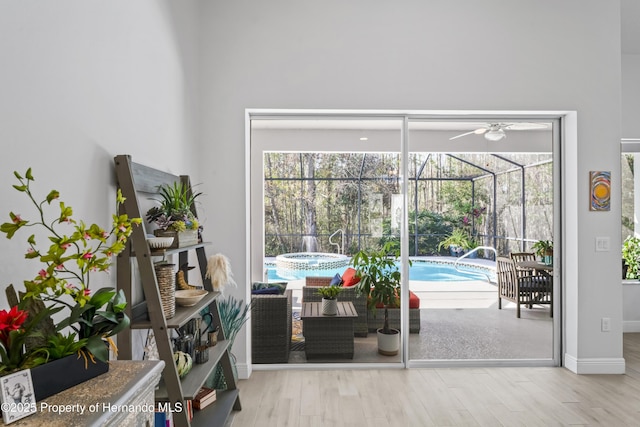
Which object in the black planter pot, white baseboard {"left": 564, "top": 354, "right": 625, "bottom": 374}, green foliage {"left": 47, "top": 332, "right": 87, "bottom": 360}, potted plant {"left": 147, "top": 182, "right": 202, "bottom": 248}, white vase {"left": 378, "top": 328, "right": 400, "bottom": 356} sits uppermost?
potted plant {"left": 147, "top": 182, "right": 202, "bottom": 248}

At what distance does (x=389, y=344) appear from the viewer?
11.3 feet

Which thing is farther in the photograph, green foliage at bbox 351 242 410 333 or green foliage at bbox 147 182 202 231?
green foliage at bbox 351 242 410 333

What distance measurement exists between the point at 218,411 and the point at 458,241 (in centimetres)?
242

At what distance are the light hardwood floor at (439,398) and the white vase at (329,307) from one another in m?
0.50

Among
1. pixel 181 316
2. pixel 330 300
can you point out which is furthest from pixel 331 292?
pixel 181 316

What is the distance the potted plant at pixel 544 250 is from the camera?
354 cm

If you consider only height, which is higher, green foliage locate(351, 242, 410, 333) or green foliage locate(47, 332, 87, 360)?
green foliage locate(47, 332, 87, 360)

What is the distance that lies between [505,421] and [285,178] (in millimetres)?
2495

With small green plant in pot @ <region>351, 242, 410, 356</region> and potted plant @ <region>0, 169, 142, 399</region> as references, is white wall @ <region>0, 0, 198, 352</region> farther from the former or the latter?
small green plant in pot @ <region>351, 242, 410, 356</region>

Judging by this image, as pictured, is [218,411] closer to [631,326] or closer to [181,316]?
[181,316]

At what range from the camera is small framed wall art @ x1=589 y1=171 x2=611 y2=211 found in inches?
129

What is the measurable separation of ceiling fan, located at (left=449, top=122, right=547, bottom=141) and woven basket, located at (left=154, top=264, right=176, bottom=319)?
9.09ft

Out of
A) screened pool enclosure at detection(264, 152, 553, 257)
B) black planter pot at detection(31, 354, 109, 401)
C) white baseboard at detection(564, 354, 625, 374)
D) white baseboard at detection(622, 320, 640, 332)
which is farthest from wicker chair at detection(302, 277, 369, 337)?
white baseboard at detection(622, 320, 640, 332)

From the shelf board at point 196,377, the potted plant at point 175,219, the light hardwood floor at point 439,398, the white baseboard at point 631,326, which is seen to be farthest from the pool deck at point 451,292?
the white baseboard at point 631,326
